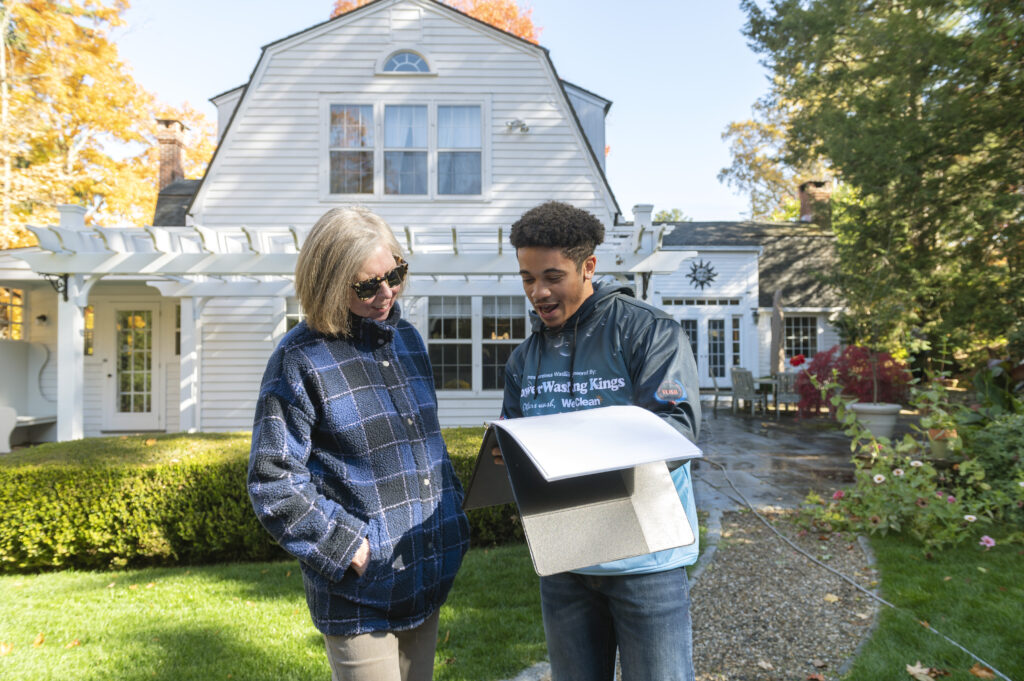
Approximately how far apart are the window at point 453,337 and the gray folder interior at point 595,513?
8.84m

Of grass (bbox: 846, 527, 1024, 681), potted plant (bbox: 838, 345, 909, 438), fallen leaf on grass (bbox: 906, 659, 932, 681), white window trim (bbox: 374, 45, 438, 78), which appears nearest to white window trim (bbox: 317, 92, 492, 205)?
white window trim (bbox: 374, 45, 438, 78)

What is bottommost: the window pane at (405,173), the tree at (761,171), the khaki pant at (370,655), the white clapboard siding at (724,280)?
the khaki pant at (370,655)

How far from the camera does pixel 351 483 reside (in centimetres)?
153

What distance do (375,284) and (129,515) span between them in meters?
4.35

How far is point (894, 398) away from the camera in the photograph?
43.9ft

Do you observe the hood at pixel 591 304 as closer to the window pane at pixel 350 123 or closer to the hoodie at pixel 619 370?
the hoodie at pixel 619 370

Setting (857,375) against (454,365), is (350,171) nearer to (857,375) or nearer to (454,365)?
(454,365)

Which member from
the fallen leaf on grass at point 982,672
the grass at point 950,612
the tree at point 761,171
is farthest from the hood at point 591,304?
the tree at point 761,171

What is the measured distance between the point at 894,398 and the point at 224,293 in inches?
527

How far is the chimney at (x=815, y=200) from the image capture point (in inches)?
787

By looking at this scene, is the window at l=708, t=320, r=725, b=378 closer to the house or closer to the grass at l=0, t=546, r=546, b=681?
the house

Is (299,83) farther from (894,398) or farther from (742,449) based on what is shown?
(894,398)

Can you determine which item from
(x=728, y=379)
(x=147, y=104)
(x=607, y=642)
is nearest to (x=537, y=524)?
(x=607, y=642)

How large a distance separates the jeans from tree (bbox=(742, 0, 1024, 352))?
20.6 feet
